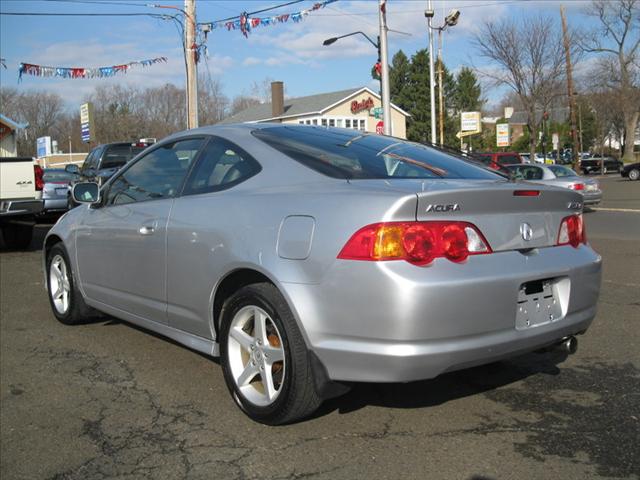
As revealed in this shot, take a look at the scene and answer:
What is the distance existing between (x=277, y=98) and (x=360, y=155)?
4577 centimetres

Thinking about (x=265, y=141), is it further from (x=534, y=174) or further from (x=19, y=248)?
(x=534, y=174)

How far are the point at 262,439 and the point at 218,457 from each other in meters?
0.26

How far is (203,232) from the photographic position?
144 inches

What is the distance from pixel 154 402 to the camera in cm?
379

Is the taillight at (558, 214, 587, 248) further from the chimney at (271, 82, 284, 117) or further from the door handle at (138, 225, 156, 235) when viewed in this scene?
the chimney at (271, 82, 284, 117)

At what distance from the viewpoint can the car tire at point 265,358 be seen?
10.2 ft

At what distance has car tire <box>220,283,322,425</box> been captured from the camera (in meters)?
3.10

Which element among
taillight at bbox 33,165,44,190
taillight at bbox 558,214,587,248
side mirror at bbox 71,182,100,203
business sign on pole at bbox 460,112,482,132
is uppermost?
business sign on pole at bbox 460,112,482,132

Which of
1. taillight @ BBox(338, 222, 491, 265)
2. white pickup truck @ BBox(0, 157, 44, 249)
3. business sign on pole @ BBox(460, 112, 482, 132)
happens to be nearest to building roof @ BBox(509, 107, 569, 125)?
business sign on pole @ BBox(460, 112, 482, 132)

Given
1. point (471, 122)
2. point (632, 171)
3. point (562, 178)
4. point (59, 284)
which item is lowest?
point (59, 284)

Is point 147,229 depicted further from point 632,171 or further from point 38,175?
point 632,171

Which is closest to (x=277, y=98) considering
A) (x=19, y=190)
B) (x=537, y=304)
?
(x=19, y=190)

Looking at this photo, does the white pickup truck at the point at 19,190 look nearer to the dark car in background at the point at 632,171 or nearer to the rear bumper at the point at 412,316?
the rear bumper at the point at 412,316

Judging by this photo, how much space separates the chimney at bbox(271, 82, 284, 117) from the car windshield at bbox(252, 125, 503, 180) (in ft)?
147
